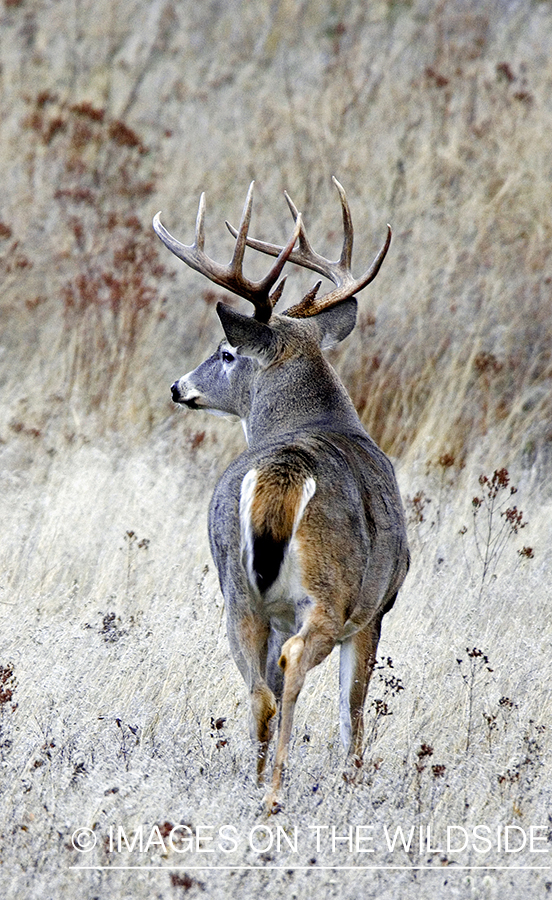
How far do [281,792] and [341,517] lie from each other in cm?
91

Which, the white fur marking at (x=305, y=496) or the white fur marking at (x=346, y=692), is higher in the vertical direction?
the white fur marking at (x=305, y=496)

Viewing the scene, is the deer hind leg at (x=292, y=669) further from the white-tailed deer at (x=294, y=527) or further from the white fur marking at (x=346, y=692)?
the white fur marking at (x=346, y=692)

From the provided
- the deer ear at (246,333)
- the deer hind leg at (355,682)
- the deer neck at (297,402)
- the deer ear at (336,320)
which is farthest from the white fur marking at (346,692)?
the deer ear at (336,320)

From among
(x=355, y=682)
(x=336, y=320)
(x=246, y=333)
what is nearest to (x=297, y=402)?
(x=246, y=333)

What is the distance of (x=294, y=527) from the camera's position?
12.7ft

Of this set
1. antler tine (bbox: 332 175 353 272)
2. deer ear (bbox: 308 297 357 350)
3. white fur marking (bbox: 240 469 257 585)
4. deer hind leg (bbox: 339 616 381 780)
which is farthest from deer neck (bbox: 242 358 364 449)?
white fur marking (bbox: 240 469 257 585)

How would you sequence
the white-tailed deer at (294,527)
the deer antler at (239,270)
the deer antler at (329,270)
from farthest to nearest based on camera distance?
1. the deer antler at (329,270)
2. the deer antler at (239,270)
3. the white-tailed deer at (294,527)

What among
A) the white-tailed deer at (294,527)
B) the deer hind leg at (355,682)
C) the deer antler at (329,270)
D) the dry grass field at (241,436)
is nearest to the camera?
the dry grass field at (241,436)

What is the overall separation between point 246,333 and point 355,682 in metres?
1.62

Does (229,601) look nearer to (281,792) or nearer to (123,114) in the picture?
(281,792)

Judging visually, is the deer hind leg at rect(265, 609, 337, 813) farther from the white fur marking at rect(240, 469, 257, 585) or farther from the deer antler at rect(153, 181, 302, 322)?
the deer antler at rect(153, 181, 302, 322)

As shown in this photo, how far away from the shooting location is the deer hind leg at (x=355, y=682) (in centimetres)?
444

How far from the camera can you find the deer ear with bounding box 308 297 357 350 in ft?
19.0

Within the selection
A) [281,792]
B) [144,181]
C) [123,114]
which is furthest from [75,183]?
[281,792]
